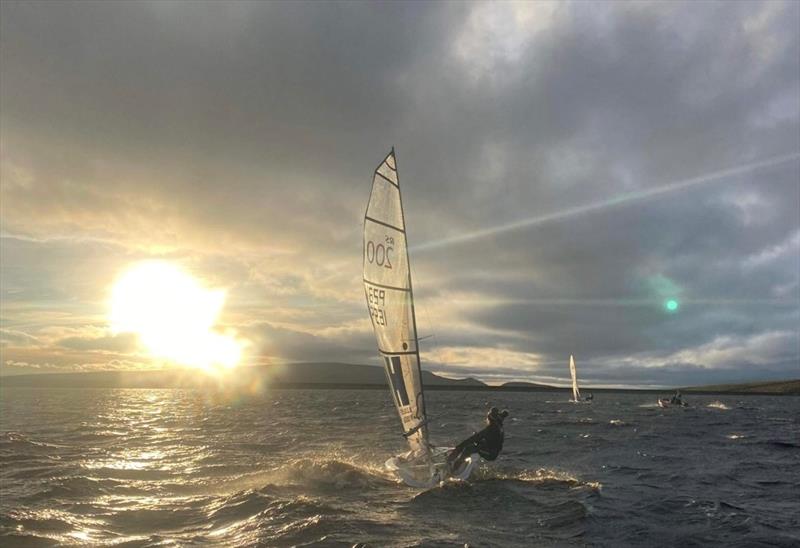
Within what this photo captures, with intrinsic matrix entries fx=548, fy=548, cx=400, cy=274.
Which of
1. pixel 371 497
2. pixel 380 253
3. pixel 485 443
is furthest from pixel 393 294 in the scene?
pixel 485 443

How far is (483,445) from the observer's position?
1872 cm

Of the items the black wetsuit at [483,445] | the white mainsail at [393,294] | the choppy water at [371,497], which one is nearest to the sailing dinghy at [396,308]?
the white mainsail at [393,294]

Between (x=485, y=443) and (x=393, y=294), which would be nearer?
(x=393, y=294)

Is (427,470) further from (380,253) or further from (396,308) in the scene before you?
(380,253)

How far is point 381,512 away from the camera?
1428 cm

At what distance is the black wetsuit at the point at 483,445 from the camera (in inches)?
727

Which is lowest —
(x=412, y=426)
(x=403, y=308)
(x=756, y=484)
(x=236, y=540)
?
(x=756, y=484)

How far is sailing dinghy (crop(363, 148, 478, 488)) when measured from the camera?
52.7 feet

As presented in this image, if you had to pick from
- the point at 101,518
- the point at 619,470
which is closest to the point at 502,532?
the point at 101,518

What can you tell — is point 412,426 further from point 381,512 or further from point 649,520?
point 649,520

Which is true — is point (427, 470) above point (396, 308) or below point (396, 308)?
below

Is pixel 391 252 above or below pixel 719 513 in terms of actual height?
above

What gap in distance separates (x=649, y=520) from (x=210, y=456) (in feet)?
59.0

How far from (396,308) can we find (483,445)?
236 inches
